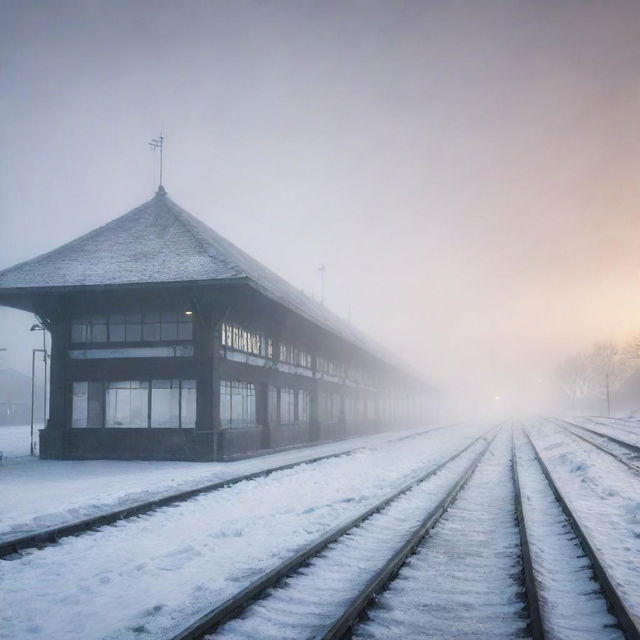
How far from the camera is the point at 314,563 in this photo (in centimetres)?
631

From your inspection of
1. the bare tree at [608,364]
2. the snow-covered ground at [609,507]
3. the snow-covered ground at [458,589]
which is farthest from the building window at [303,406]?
the bare tree at [608,364]

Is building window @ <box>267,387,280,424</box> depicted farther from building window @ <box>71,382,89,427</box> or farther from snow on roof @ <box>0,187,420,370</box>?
building window @ <box>71,382,89,427</box>

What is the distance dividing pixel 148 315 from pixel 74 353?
107 inches

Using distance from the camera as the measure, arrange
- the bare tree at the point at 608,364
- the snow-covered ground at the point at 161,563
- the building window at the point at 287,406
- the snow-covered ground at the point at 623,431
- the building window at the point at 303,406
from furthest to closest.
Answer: the bare tree at the point at 608,364 → the snow-covered ground at the point at 623,431 → the building window at the point at 303,406 → the building window at the point at 287,406 → the snow-covered ground at the point at 161,563

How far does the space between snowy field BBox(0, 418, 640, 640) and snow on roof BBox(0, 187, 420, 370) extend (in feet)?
22.5

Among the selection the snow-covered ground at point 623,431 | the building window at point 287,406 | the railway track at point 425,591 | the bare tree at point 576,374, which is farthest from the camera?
the bare tree at point 576,374

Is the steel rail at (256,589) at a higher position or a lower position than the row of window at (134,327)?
lower

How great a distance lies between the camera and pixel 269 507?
9891 millimetres

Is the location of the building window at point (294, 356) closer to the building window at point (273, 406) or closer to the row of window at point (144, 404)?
the building window at point (273, 406)

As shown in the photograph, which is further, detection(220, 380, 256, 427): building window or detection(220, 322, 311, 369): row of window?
detection(220, 322, 311, 369): row of window

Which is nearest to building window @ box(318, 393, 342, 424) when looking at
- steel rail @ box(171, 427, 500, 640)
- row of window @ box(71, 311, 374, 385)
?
row of window @ box(71, 311, 374, 385)

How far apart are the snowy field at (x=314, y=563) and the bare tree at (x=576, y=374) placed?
339ft

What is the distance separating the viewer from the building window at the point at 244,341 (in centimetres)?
1892

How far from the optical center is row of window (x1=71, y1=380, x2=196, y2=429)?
18.4 m
